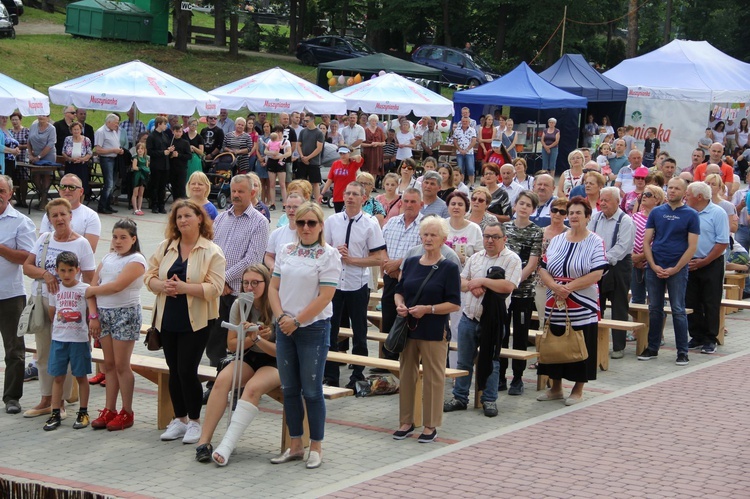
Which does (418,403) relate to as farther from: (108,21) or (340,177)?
(108,21)

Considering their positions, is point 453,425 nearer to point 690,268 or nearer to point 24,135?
point 690,268

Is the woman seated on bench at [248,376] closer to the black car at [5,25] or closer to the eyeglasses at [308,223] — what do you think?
the eyeglasses at [308,223]

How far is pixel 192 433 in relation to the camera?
8070 millimetres

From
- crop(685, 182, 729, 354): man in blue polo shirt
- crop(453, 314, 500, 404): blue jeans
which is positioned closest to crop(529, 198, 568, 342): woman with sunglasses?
crop(453, 314, 500, 404): blue jeans

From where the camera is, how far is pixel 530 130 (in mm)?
31469

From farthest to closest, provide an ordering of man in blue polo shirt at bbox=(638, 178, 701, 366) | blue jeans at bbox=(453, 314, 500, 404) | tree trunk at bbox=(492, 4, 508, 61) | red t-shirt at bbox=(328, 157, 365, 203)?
tree trunk at bbox=(492, 4, 508, 61) → red t-shirt at bbox=(328, 157, 365, 203) → man in blue polo shirt at bbox=(638, 178, 701, 366) → blue jeans at bbox=(453, 314, 500, 404)

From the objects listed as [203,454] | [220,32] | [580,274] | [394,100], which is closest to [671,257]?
[580,274]

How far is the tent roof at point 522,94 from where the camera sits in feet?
91.5

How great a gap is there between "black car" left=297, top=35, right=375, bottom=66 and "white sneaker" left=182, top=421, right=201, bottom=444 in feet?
139

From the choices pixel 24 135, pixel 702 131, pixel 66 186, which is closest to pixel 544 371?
pixel 66 186

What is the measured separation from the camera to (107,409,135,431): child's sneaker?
8.34m

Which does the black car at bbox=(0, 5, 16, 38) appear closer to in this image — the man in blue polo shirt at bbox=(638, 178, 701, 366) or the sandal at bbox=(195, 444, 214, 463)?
the man in blue polo shirt at bbox=(638, 178, 701, 366)

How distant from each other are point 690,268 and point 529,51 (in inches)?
1871

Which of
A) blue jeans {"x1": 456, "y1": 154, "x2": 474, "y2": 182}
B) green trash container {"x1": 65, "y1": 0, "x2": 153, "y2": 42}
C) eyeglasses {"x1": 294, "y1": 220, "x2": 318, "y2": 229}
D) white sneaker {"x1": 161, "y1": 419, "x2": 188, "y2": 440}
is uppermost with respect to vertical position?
green trash container {"x1": 65, "y1": 0, "x2": 153, "y2": 42}
